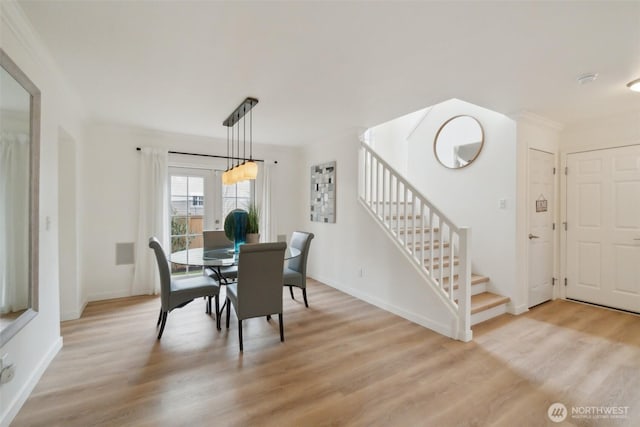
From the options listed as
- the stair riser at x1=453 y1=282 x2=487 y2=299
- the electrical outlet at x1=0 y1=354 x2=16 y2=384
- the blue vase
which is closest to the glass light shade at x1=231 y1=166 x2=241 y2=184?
the blue vase

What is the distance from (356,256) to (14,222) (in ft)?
10.9

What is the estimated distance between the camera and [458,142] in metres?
3.92

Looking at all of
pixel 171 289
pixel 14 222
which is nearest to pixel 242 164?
pixel 171 289

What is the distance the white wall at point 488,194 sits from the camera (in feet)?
10.9

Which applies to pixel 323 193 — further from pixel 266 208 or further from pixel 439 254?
pixel 439 254

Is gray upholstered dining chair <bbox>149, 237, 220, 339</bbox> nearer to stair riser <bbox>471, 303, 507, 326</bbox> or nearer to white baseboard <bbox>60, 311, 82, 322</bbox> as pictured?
white baseboard <bbox>60, 311, 82, 322</bbox>

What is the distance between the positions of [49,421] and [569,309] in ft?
16.2

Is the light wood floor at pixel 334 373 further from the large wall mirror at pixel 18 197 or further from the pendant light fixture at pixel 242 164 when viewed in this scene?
the pendant light fixture at pixel 242 164

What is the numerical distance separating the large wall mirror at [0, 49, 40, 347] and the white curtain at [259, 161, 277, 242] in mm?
3104

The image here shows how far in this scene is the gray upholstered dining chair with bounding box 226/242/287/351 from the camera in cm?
243

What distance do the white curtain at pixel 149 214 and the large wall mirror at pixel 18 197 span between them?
→ 2045 millimetres

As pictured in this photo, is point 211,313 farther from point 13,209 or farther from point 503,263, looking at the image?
point 503,263

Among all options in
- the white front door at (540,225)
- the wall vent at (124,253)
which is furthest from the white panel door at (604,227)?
the wall vent at (124,253)

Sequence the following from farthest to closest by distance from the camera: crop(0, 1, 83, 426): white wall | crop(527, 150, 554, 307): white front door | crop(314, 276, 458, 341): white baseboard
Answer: crop(527, 150, 554, 307): white front door → crop(314, 276, 458, 341): white baseboard → crop(0, 1, 83, 426): white wall
